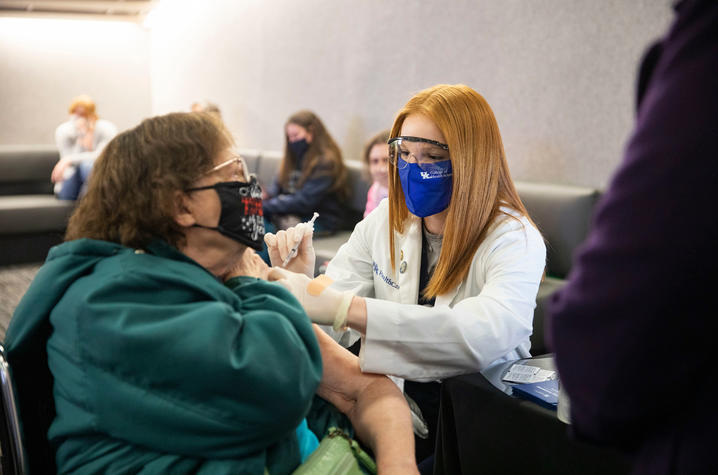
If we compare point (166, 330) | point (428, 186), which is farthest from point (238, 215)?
point (428, 186)

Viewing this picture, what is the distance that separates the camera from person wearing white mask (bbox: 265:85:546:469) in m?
1.30

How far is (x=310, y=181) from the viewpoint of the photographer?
4.42m

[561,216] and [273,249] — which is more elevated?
[273,249]

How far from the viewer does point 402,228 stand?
1745mm

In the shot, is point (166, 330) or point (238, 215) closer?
point (166, 330)

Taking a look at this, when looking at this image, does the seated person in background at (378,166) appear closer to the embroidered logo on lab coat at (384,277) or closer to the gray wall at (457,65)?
the gray wall at (457,65)

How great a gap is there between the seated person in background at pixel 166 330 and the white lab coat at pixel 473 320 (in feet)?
0.73

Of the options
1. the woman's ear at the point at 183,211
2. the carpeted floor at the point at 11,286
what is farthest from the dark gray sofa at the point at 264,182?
the woman's ear at the point at 183,211

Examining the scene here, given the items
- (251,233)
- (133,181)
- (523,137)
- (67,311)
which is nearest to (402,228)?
(251,233)

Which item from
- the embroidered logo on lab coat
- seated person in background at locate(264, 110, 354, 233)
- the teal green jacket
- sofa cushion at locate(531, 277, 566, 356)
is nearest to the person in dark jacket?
the teal green jacket

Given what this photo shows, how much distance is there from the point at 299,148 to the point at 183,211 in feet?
11.9

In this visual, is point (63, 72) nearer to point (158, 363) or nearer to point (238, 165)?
point (238, 165)

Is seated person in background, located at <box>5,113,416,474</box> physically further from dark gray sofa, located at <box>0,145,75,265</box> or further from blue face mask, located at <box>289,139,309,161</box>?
dark gray sofa, located at <box>0,145,75,265</box>

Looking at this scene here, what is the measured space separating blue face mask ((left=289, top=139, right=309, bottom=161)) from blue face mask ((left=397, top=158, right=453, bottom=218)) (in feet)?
10.0
